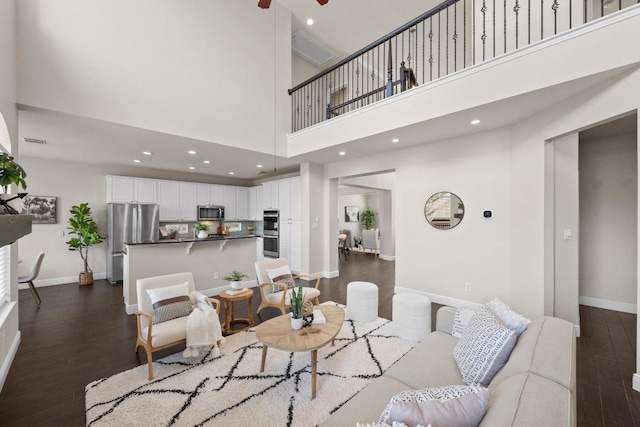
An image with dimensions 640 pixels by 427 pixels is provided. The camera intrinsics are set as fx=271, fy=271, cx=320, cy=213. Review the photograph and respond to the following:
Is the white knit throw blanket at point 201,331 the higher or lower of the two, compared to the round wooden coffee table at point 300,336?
lower

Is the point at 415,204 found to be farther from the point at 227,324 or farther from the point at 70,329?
the point at 70,329

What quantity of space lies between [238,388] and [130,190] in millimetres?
5991

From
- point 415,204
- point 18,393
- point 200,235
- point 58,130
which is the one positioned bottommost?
point 18,393

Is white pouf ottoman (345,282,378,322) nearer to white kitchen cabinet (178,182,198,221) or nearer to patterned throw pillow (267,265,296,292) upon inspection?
patterned throw pillow (267,265,296,292)

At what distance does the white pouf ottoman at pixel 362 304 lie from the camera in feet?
12.0

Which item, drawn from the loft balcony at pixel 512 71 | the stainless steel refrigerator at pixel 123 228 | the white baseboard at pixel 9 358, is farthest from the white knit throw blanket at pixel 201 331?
the stainless steel refrigerator at pixel 123 228

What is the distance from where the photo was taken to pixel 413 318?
3.10 metres

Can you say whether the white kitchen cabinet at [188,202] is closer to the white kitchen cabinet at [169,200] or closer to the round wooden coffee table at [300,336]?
the white kitchen cabinet at [169,200]

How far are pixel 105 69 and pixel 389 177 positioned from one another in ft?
24.4

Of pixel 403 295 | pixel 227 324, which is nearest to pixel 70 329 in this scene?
pixel 227 324

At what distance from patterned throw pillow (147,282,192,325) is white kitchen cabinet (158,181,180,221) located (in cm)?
468

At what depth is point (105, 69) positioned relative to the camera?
11.4 feet

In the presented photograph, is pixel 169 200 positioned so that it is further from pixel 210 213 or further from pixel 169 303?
pixel 169 303

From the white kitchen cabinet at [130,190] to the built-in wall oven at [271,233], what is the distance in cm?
284
